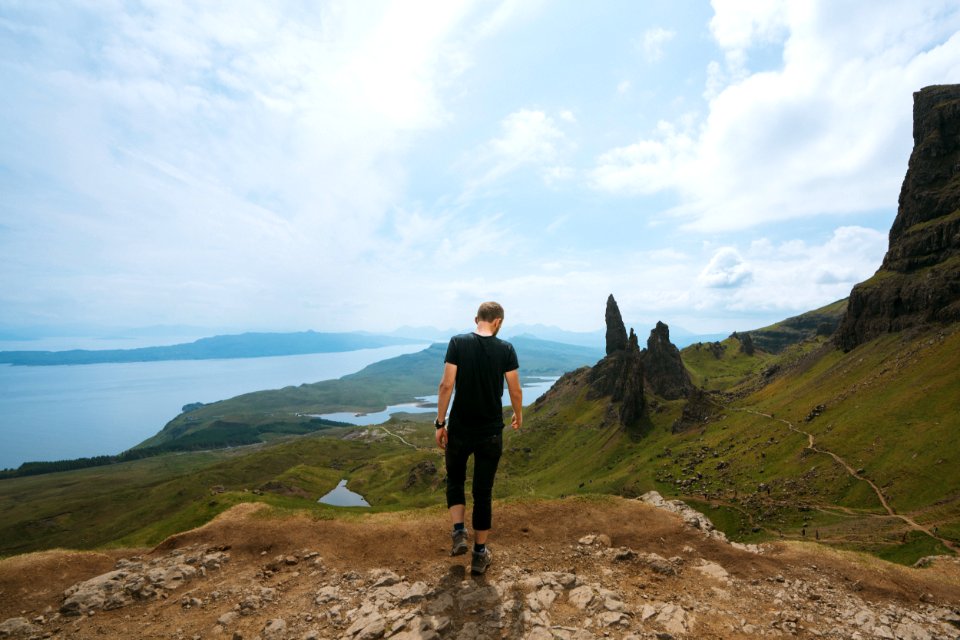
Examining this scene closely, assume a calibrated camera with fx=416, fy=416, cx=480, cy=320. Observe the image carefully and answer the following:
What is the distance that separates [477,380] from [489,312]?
6.01 feet

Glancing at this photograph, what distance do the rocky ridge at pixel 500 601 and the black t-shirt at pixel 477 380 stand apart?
4.04 meters

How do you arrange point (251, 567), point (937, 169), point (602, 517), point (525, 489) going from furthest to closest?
point (937, 169)
point (525, 489)
point (602, 517)
point (251, 567)

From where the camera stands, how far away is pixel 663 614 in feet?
31.1

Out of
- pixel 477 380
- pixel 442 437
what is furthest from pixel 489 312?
pixel 442 437

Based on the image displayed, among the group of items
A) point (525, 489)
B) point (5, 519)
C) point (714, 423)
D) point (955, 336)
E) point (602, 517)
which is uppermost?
point (955, 336)

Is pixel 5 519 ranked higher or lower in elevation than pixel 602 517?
lower

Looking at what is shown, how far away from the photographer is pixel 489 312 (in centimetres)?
1078

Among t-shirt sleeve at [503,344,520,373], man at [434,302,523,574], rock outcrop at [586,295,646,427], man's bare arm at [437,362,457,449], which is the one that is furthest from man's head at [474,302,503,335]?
rock outcrop at [586,295,646,427]

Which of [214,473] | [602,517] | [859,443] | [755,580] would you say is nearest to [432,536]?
[602,517]

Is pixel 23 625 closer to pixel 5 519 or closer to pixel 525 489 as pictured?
pixel 525 489

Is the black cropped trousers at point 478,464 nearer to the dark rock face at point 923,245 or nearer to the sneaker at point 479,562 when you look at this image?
the sneaker at point 479,562

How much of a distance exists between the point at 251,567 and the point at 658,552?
13340 mm

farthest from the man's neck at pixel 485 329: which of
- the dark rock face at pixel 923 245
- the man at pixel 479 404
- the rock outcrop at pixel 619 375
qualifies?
the dark rock face at pixel 923 245

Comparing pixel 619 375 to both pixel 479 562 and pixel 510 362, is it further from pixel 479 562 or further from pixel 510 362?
pixel 510 362
